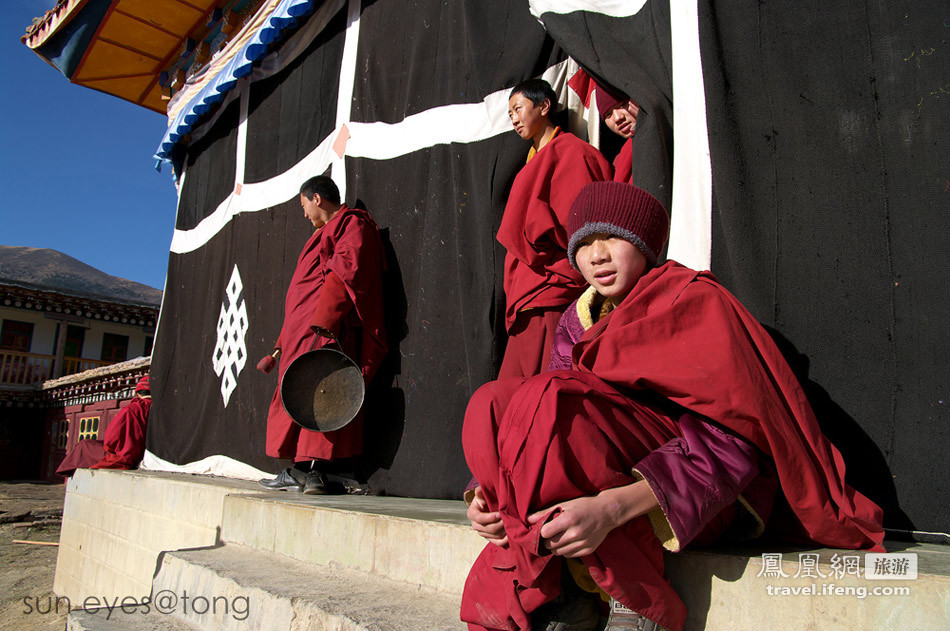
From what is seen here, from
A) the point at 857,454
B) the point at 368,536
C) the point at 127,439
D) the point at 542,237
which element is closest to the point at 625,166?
the point at 542,237

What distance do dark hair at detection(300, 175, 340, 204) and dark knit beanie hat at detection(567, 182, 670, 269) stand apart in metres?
2.14

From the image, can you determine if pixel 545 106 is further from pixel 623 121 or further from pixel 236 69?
pixel 236 69

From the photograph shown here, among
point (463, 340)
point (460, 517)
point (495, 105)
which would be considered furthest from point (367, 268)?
point (460, 517)

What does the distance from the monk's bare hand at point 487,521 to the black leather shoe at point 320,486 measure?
1.76 metres

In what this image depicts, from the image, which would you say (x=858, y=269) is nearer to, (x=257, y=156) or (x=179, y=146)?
(x=257, y=156)

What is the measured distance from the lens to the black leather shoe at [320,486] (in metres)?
2.57

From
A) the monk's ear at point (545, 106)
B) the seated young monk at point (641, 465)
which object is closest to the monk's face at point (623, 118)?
the monk's ear at point (545, 106)

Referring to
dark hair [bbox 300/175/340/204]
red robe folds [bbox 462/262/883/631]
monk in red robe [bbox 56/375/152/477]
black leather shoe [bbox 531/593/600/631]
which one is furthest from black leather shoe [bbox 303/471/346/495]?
monk in red robe [bbox 56/375/152/477]

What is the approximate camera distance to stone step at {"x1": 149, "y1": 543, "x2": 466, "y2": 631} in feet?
4.09

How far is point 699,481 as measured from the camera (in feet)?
2.95

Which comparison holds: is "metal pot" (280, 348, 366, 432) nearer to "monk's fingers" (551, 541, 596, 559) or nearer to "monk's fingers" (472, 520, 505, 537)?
"monk's fingers" (472, 520, 505, 537)

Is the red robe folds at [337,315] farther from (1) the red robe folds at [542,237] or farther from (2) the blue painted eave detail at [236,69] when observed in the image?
(2) the blue painted eave detail at [236,69]

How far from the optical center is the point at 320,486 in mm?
2590

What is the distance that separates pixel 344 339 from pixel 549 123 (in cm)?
123
